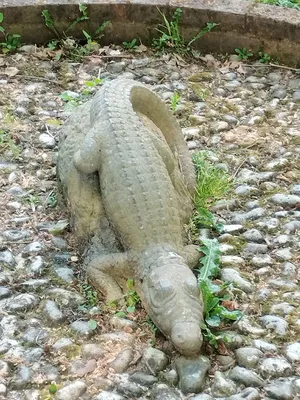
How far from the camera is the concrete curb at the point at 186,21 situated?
7.27 m

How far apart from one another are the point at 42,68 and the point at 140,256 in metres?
3.33

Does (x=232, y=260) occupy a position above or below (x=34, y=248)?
above

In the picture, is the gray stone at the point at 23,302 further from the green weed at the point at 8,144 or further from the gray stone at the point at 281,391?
the green weed at the point at 8,144

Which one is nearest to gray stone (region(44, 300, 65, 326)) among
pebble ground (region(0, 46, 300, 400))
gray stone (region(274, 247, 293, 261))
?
pebble ground (region(0, 46, 300, 400))

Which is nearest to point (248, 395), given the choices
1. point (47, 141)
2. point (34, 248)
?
point (34, 248)

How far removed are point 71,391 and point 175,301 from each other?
67 cm

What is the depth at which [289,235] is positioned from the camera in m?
5.09

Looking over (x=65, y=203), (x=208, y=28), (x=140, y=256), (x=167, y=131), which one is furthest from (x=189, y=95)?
(x=140, y=256)

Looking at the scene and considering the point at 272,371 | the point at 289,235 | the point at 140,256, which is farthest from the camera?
the point at 289,235

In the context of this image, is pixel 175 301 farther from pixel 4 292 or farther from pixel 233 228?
pixel 233 228

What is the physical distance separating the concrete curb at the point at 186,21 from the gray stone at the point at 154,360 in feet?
13.2

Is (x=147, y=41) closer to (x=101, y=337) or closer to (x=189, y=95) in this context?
(x=189, y=95)

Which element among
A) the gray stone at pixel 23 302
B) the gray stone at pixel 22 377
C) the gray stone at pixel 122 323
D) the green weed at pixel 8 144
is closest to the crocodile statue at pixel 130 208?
the gray stone at pixel 122 323

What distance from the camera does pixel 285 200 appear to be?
17.8ft
